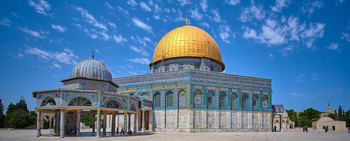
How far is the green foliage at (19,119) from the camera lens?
46.3m

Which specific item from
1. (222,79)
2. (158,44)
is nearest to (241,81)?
(222,79)

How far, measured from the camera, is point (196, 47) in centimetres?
3872

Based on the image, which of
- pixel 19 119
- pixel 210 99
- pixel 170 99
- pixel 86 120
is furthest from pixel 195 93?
pixel 86 120

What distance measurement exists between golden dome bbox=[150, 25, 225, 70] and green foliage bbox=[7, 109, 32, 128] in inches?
887

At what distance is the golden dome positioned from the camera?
1517 inches

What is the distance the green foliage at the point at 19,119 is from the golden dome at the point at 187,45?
2253 cm

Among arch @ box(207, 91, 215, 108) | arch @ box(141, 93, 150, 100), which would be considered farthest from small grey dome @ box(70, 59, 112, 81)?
arch @ box(207, 91, 215, 108)

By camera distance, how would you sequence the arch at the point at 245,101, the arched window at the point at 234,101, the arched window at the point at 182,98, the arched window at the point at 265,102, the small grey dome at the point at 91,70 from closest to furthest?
the small grey dome at the point at 91,70
the arched window at the point at 182,98
the arched window at the point at 234,101
the arch at the point at 245,101
the arched window at the point at 265,102

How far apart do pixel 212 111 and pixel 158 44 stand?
13.3m

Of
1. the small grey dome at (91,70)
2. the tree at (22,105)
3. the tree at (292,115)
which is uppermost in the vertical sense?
the small grey dome at (91,70)

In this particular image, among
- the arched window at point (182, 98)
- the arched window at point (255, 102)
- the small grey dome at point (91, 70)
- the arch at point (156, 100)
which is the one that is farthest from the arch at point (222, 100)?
the small grey dome at point (91, 70)

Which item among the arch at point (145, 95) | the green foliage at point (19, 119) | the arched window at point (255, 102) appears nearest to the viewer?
the arch at point (145, 95)

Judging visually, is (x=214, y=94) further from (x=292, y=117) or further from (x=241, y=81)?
(x=292, y=117)

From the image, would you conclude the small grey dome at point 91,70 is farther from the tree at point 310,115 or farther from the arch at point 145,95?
the tree at point 310,115
